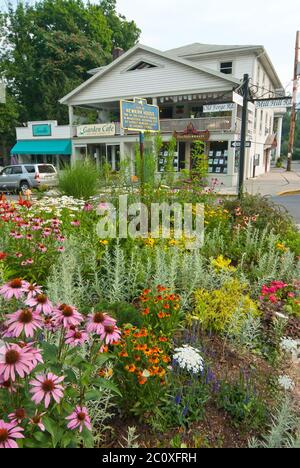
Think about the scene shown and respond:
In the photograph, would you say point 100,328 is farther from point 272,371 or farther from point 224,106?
point 224,106

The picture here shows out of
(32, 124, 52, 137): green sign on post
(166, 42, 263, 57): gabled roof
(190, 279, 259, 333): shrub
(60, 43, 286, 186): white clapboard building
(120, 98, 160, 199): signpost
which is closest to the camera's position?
(190, 279, 259, 333): shrub

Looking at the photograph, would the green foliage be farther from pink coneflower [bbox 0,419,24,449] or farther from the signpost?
the signpost

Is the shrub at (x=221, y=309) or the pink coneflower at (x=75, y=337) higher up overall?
the pink coneflower at (x=75, y=337)

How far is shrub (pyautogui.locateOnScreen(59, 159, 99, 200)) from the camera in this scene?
9047 millimetres

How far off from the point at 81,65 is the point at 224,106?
1178 inches

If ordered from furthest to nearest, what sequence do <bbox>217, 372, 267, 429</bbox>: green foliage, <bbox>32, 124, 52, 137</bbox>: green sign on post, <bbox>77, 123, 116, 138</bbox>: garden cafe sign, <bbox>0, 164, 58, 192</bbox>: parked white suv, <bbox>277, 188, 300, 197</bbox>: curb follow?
<bbox>32, 124, 52, 137</bbox>: green sign on post
<bbox>77, 123, 116, 138</bbox>: garden cafe sign
<bbox>0, 164, 58, 192</bbox>: parked white suv
<bbox>277, 188, 300, 197</bbox>: curb
<bbox>217, 372, 267, 429</bbox>: green foliage

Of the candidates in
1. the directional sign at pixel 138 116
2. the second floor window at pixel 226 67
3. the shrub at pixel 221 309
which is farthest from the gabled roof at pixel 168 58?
the shrub at pixel 221 309

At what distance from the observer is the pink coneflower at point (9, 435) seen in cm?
121

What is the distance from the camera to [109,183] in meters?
6.96

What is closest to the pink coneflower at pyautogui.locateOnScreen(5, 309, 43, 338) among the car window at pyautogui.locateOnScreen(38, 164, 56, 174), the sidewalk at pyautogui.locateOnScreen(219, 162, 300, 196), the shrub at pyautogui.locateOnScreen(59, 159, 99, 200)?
the shrub at pyautogui.locateOnScreen(59, 159, 99, 200)

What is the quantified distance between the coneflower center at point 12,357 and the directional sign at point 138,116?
5.48 meters

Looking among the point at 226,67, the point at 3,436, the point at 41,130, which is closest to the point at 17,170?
the point at 41,130

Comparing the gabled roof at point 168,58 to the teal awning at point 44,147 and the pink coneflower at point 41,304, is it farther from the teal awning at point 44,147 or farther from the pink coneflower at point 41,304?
the pink coneflower at point 41,304
